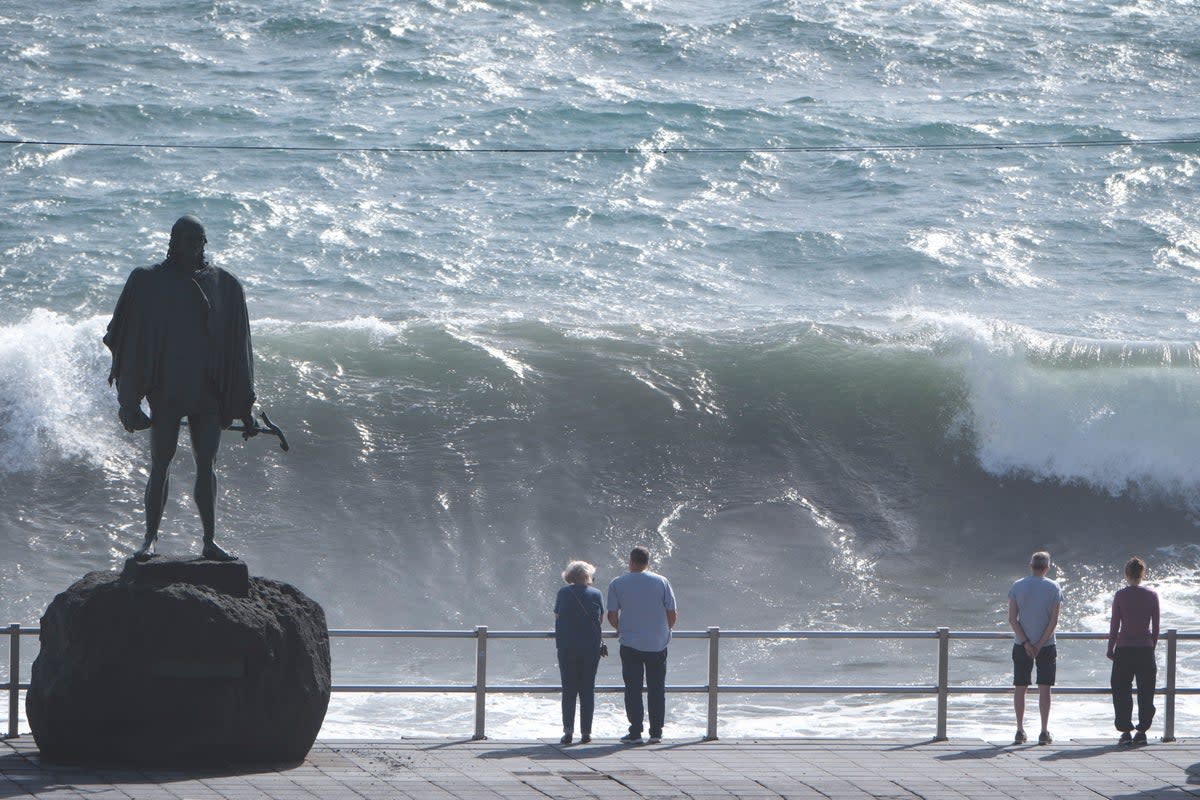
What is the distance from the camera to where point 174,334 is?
941cm

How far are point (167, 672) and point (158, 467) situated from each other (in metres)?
1.20

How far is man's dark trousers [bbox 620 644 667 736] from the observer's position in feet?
35.0

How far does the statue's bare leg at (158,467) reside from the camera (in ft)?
31.0

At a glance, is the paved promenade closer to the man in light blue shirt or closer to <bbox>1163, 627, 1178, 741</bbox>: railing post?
<bbox>1163, 627, 1178, 741</bbox>: railing post

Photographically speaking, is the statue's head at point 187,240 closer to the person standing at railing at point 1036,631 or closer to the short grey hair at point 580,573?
the short grey hair at point 580,573

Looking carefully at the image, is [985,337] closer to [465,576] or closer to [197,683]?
[465,576]

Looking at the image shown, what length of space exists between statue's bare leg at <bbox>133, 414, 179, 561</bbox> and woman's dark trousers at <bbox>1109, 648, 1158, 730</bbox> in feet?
19.6

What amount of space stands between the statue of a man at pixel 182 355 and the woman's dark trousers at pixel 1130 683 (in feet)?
18.5

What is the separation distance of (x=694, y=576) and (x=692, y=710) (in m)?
4.25

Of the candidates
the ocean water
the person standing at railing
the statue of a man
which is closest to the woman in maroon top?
the person standing at railing

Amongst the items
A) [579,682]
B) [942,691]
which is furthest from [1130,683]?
[579,682]

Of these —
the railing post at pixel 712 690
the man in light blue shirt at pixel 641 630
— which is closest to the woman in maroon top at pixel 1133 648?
the railing post at pixel 712 690

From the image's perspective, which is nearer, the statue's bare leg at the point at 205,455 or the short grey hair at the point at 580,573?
the statue's bare leg at the point at 205,455

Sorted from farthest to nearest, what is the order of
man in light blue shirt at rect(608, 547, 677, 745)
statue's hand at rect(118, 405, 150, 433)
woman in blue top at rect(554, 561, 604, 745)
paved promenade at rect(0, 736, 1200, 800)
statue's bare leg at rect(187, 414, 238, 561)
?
man in light blue shirt at rect(608, 547, 677, 745), woman in blue top at rect(554, 561, 604, 745), statue's bare leg at rect(187, 414, 238, 561), statue's hand at rect(118, 405, 150, 433), paved promenade at rect(0, 736, 1200, 800)
